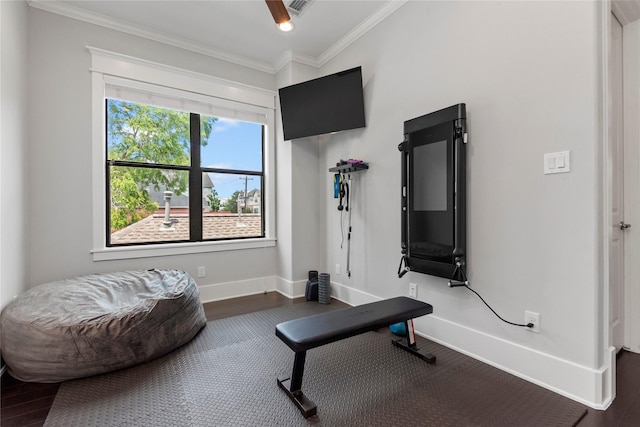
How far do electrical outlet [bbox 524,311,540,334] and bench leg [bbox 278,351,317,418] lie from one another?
1.40m

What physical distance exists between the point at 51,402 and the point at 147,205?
6.50ft

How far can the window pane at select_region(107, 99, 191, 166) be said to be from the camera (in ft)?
10.1

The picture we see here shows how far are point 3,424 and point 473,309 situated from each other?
109 inches

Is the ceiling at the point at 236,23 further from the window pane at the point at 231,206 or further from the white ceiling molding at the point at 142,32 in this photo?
the window pane at the point at 231,206

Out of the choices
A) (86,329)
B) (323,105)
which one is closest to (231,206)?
(323,105)

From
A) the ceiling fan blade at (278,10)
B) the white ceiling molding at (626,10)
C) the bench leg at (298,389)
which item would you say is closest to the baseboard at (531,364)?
the bench leg at (298,389)

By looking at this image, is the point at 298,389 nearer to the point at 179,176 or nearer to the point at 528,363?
the point at 528,363

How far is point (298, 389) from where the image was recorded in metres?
1.72

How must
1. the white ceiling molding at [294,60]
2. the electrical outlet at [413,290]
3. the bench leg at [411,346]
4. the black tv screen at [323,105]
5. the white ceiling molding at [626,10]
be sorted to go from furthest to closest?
the white ceiling molding at [294,60], the black tv screen at [323,105], the electrical outlet at [413,290], the bench leg at [411,346], the white ceiling molding at [626,10]

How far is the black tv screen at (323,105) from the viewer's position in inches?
119

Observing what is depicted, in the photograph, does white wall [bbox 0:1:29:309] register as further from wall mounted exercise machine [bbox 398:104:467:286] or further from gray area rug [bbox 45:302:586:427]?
wall mounted exercise machine [bbox 398:104:467:286]

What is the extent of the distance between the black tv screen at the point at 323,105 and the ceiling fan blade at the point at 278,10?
136 cm

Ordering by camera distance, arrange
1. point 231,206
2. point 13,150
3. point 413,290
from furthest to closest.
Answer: point 231,206 < point 413,290 < point 13,150

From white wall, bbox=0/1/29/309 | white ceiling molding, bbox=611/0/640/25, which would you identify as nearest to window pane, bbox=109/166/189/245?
white wall, bbox=0/1/29/309
